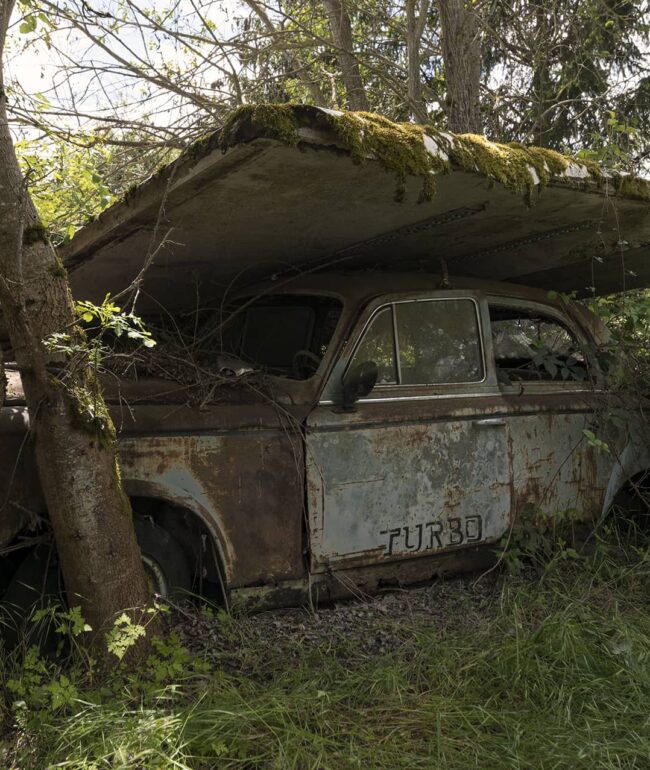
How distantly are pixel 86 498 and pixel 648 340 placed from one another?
434cm

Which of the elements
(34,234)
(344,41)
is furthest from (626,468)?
(344,41)

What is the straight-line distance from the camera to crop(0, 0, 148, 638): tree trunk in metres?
2.96

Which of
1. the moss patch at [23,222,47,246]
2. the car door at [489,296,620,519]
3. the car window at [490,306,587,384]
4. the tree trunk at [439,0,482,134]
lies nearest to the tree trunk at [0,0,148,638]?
the moss patch at [23,222,47,246]

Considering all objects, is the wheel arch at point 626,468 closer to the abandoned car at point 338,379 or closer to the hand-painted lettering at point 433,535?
the abandoned car at point 338,379

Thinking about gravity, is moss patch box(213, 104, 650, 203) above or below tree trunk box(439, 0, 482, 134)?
below

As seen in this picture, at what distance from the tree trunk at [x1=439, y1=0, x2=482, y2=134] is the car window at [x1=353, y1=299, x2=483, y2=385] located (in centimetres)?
333

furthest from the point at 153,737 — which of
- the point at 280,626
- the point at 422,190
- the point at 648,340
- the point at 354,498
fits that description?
the point at 648,340

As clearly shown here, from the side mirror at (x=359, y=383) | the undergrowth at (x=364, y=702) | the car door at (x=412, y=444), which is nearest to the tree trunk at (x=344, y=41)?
the car door at (x=412, y=444)

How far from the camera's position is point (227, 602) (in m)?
3.61

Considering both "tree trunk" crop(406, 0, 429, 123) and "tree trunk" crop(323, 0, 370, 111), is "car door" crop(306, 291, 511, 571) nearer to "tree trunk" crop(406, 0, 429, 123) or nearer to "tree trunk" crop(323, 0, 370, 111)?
"tree trunk" crop(406, 0, 429, 123)

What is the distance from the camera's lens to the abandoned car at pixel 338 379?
3.43 metres

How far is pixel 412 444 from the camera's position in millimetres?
4086

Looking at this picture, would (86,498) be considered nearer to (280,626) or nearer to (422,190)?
(280,626)

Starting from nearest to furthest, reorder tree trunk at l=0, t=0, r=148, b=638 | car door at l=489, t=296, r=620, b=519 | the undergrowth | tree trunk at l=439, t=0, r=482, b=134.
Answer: the undergrowth < tree trunk at l=0, t=0, r=148, b=638 < car door at l=489, t=296, r=620, b=519 < tree trunk at l=439, t=0, r=482, b=134
